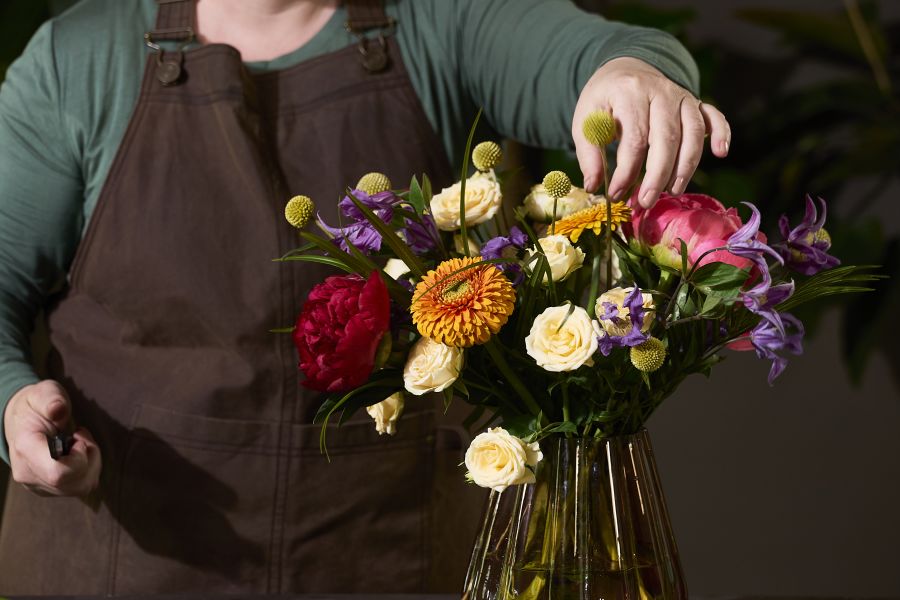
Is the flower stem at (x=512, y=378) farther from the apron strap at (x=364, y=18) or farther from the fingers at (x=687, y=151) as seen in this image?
the apron strap at (x=364, y=18)

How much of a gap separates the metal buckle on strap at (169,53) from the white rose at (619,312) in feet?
1.97

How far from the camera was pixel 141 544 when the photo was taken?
96 centimetres

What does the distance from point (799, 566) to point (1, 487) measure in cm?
164

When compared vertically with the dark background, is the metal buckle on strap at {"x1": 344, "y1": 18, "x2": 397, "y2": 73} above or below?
above

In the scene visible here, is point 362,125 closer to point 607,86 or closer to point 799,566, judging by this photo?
point 607,86

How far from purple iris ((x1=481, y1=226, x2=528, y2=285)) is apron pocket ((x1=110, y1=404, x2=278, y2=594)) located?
465mm

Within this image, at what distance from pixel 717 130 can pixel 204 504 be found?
0.61 m

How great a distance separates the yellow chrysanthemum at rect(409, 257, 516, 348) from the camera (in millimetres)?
487

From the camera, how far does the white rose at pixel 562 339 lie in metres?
0.49

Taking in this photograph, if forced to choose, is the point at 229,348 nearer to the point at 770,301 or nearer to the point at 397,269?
the point at 397,269

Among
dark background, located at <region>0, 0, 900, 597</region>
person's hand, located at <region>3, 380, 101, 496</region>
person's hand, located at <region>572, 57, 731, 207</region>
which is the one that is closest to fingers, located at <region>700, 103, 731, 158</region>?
person's hand, located at <region>572, 57, 731, 207</region>

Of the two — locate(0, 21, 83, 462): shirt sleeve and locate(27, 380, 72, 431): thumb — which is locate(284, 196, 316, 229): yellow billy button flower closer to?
locate(27, 380, 72, 431): thumb

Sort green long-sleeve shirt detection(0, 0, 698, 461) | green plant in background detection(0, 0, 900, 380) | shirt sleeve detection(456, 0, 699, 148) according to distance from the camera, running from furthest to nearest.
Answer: green plant in background detection(0, 0, 900, 380) → green long-sleeve shirt detection(0, 0, 698, 461) → shirt sleeve detection(456, 0, 699, 148)

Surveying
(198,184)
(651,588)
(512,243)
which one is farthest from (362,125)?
(651,588)
